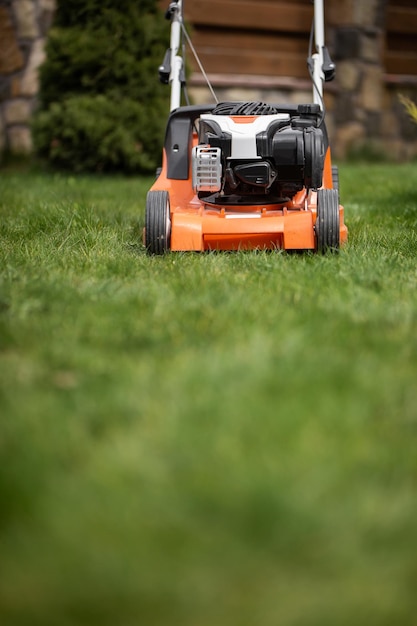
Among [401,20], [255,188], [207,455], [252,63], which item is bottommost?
[207,455]

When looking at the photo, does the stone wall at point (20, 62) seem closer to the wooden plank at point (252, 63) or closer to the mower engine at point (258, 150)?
the wooden plank at point (252, 63)

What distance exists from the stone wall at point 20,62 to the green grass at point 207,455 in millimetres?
5783

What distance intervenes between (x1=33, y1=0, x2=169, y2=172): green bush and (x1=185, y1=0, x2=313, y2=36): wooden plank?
128cm

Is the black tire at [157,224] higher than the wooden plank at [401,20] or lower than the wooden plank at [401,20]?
lower

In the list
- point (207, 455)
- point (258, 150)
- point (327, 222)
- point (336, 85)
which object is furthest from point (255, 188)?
point (336, 85)

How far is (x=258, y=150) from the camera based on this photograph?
11.2 feet

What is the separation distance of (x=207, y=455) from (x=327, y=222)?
1969 millimetres

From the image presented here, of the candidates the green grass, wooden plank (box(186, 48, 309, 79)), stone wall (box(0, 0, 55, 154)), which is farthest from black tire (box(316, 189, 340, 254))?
wooden plank (box(186, 48, 309, 79))

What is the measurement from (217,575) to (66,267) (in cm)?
196

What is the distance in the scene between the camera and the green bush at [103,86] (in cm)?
711

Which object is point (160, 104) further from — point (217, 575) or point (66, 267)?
point (217, 575)

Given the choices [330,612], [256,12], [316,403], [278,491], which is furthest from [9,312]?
[256,12]

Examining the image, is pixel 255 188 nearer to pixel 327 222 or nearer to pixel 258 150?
pixel 258 150

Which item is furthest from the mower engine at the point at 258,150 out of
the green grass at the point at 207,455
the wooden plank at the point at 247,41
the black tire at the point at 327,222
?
the wooden plank at the point at 247,41
